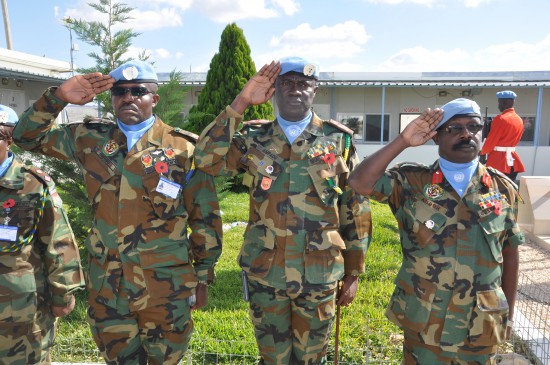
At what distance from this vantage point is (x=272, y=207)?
2.61 m

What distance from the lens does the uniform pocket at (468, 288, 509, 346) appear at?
7.43 feet

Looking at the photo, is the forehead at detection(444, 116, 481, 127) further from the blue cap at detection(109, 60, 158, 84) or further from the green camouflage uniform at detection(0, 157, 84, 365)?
the green camouflage uniform at detection(0, 157, 84, 365)

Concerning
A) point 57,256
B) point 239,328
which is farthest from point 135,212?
point 239,328

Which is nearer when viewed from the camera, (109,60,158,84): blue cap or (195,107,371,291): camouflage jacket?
(109,60,158,84): blue cap

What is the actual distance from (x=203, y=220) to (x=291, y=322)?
82 cm

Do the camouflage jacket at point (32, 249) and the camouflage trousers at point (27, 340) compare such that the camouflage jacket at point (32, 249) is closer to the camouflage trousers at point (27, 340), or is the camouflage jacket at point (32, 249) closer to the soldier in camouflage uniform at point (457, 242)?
the camouflage trousers at point (27, 340)

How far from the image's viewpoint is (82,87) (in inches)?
97.3

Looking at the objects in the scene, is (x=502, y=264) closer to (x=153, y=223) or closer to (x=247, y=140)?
(x=247, y=140)

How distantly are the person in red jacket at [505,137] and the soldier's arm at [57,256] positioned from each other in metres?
6.94

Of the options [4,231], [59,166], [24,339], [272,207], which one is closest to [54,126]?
[4,231]

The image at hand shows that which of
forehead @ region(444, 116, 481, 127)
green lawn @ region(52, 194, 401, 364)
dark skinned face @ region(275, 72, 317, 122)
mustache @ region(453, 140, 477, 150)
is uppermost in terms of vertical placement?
dark skinned face @ region(275, 72, 317, 122)

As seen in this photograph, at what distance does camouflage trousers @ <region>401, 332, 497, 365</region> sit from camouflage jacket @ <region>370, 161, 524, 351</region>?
0.19 feet

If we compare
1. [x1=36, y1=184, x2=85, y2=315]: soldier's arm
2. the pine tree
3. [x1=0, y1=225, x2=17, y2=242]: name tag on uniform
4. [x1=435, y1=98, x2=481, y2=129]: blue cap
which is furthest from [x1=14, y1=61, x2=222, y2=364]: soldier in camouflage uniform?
the pine tree

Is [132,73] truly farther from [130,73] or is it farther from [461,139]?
[461,139]
